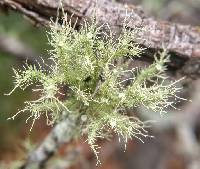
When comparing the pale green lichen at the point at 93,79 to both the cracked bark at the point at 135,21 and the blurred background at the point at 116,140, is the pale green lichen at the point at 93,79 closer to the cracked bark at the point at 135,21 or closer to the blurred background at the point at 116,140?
the cracked bark at the point at 135,21

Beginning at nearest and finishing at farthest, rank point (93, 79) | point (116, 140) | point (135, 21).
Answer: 1. point (93, 79)
2. point (135, 21)
3. point (116, 140)

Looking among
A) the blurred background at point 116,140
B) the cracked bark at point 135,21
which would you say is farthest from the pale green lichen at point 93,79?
the blurred background at point 116,140

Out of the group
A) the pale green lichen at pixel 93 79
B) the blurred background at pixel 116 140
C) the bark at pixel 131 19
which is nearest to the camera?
the pale green lichen at pixel 93 79

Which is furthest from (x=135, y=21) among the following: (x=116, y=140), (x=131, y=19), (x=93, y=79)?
(x=116, y=140)

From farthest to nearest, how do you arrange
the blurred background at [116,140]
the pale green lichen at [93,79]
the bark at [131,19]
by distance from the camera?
the blurred background at [116,140] → the bark at [131,19] → the pale green lichen at [93,79]

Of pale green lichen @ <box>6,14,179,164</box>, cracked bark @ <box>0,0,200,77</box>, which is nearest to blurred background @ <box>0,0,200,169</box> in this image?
cracked bark @ <box>0,0,200,77</box>

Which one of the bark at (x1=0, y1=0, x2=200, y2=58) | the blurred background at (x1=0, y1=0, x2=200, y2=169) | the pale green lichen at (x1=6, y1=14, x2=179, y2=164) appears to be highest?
the blurred background at (x1=0, y1=0, x2=200, y2=169)

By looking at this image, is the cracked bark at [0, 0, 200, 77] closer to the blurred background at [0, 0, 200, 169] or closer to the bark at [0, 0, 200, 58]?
the bark at [0, 0, 200, 58]

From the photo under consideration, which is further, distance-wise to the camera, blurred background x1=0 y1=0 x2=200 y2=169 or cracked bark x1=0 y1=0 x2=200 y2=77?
blurred background x1=0 y1=0 x2=200 y2=169

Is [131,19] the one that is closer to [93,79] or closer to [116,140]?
[93,79]

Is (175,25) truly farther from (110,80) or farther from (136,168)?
(136,168)
